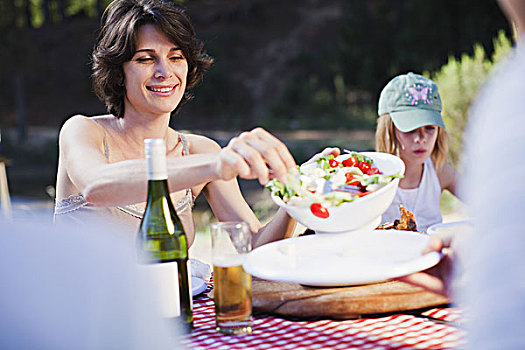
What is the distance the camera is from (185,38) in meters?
1.96

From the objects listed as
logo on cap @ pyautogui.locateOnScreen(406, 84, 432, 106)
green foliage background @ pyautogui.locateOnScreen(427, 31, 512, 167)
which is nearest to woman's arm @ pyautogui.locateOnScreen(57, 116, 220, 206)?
logo on cap @ pyautogui.locateOnScreen(406, 84, 432, 106)

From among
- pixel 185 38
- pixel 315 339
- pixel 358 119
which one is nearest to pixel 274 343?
pixel 315 339

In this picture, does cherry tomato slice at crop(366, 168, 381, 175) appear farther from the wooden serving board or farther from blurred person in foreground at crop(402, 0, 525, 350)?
blurred person in foreground at crop(402, 0, 525, 350)

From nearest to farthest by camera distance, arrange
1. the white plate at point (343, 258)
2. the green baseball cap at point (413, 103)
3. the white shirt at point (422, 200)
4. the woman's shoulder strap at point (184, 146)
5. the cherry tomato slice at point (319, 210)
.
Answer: the white plate at point (343, 258) < the cherry tomato slice at point (319, 210) < the woman's shoulder strap at point (184, 146) < the green baseball cap at point (413, 103) < the white shirt at point (422, 200)

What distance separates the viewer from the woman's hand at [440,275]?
3.80 ft

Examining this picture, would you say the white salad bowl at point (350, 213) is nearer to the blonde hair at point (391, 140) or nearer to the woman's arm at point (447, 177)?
the blonde hair at point (391, 140)

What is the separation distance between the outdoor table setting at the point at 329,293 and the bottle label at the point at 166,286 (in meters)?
0.07

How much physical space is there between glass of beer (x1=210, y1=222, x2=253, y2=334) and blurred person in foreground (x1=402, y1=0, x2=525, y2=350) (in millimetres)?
470

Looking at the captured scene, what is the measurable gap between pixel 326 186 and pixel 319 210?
4.9 inches

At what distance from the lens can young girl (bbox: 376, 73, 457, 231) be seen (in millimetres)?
2514

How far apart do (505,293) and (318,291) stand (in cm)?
59

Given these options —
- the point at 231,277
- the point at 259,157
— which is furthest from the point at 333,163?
the point at 231,277

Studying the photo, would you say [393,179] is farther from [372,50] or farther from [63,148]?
[372,50]

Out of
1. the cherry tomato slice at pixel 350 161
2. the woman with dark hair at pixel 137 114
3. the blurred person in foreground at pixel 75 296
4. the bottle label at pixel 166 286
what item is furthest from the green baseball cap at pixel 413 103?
the blurred person in foreground at pixel 75 296
